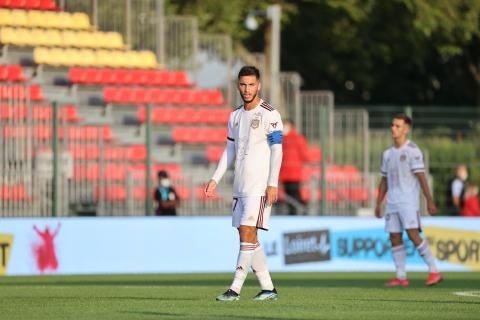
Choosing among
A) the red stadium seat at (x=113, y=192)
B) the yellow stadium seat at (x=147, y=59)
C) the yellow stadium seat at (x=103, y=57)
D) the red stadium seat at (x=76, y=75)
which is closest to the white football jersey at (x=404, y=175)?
the red stadium seat at (x=113, y=192)

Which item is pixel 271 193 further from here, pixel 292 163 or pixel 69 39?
pixel 69 39

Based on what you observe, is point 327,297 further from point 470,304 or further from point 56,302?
point 56,302

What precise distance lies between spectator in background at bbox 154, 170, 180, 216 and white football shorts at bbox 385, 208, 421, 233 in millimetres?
6193

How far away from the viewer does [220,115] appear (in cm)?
2848

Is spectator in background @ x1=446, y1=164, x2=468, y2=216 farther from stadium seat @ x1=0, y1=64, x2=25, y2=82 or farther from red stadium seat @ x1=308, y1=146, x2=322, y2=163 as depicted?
stadium seat @ x1=0, y1=64, x2=25, y2=82

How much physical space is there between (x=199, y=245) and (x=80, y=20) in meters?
11.0

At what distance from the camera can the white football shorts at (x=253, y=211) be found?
1243cm

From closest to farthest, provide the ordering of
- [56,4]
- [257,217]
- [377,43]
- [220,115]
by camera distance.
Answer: [257,217], [220,115], [56,4], [377,43]

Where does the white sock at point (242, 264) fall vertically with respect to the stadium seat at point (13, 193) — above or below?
below

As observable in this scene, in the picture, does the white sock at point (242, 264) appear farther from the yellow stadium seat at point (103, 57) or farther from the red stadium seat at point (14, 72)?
the yellow stadium seat at point (103, 57)

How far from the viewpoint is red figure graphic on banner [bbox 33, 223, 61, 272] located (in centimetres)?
1989

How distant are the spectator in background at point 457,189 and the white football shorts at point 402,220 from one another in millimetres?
9437

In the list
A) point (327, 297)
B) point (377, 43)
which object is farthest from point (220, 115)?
point (377, 43)

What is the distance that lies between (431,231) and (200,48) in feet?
32.3
